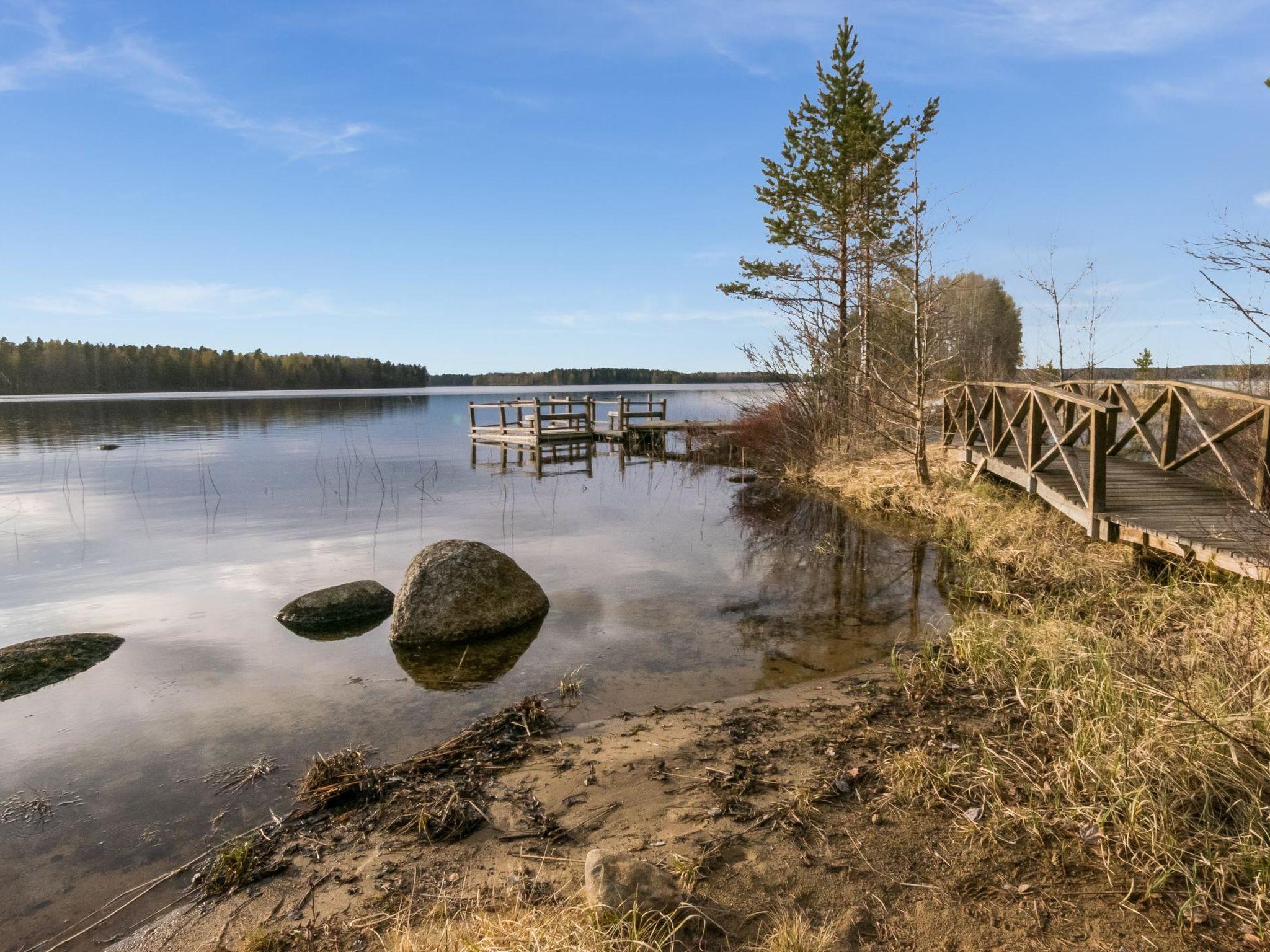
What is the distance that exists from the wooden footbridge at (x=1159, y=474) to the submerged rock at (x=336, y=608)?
8166 mm

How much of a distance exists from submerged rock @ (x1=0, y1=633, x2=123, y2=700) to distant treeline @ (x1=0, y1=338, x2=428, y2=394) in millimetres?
114128

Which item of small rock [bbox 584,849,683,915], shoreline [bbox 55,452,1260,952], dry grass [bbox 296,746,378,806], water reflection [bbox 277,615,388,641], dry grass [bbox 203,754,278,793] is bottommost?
dry grass [bbox 203,754,278,793]

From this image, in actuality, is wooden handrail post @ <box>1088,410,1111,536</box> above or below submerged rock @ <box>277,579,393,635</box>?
above

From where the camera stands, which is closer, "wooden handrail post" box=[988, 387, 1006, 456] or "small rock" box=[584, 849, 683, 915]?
"small rock" box=[584, 849, 683, 915]

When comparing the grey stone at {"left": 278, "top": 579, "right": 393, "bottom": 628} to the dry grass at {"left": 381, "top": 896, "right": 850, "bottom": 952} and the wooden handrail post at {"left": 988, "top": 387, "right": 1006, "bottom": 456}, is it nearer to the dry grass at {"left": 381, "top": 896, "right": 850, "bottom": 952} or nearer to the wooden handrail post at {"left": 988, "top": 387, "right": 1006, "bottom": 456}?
the dry grass at {"left": 381, "top": 896, "right": 850, "bottom": 952}

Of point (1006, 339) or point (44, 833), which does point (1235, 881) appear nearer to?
point (44, 833)

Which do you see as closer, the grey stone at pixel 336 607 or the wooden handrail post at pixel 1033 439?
the grey stone at pixel 336 607

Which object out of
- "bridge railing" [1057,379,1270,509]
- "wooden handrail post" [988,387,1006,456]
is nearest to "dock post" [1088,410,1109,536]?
"bridge railing" [1057,379,1270,509]

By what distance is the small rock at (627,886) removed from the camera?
2820mm

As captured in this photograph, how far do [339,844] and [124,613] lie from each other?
680 centimetres

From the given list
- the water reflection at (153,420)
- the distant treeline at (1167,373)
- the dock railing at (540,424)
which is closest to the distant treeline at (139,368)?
the water reflection at (153,420)

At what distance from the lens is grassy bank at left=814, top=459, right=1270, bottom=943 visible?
3.06m

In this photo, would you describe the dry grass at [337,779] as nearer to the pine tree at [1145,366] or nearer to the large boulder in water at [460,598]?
the large boulder in water at [460,598]

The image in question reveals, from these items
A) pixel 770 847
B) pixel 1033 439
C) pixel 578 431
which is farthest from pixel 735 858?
pixel 578 431
